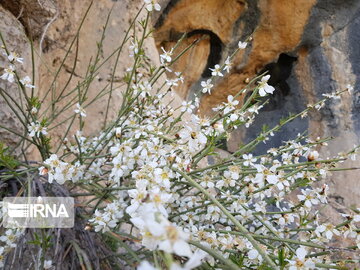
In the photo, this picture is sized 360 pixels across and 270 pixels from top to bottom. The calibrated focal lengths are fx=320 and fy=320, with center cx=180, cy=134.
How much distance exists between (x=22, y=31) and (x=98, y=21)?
52 centimetres

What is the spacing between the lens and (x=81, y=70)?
1.56m

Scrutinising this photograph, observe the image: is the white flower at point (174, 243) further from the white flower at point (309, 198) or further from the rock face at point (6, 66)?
the rock face at point (6, 66)

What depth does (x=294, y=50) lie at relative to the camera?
2842 mm

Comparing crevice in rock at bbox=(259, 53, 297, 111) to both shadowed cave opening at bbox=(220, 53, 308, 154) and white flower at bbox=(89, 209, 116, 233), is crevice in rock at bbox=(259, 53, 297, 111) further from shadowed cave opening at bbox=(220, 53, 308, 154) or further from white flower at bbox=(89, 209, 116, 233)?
white flower at bbox=(89, 209, 116, 233)

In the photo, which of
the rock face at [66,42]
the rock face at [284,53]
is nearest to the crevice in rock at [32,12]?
the rock face at [66,42]

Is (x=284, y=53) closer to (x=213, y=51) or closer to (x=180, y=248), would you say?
(x=213, y=51)

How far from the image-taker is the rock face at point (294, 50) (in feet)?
8.35

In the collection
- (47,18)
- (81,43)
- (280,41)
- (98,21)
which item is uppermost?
(280,41)

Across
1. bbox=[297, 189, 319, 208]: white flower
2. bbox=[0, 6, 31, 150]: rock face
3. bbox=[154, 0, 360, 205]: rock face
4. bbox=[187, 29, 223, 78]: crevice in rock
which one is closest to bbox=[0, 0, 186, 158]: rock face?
bbox=[0, 6, 31, 150]: rock face

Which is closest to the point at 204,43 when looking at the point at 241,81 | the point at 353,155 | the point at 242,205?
the point at 241,81

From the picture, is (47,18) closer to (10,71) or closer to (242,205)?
(10,71)

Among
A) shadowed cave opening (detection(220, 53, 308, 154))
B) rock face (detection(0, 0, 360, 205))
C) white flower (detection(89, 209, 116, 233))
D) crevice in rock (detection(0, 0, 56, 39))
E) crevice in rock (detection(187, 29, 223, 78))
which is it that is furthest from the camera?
shadowed cave opening (detection(220, 53, 308, 154))

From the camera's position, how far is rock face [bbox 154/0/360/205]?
2545mm

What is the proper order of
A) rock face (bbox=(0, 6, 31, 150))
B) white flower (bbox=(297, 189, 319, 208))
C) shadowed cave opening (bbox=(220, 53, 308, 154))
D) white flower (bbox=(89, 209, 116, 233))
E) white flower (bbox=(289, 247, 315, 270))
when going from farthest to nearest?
1. shadowed cave opening (bbox=(220, 53, 308, 154))
2. rock face (bbox=(0, 6, 31, 150))
3. white flower (bbox=(297, 189, 319, 208))
4. white flower (bbox=(89, 209, 116, 233))
5. white flower (bbox=(289, 247, 315, 270))
